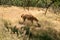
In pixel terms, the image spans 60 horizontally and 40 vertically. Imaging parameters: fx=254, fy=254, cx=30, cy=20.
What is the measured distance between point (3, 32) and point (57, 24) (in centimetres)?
983

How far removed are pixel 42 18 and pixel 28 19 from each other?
4834 millimetres

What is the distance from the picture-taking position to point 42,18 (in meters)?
19.5

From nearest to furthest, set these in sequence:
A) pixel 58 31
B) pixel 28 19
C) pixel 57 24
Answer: pixel 28 19 < pixel 58 31 < pixel 57 24

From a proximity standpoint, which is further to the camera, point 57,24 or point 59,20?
point 59,20

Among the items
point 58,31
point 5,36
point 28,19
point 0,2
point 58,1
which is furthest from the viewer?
point 0,2

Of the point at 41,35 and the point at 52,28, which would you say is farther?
the point at 52,28

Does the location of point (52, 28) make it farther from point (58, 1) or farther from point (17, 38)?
point (17, 38)

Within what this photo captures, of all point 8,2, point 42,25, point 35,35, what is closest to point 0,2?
point 8,2

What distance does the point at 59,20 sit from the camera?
20.5 metres

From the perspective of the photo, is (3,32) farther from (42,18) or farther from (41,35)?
(42,18)

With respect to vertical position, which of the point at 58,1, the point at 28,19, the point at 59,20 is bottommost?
the point at 59,20

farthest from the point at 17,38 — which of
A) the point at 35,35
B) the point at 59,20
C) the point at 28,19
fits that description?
the point at 59,20

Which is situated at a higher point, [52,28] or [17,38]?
[17,38]

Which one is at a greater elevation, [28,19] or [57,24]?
[28,19]
